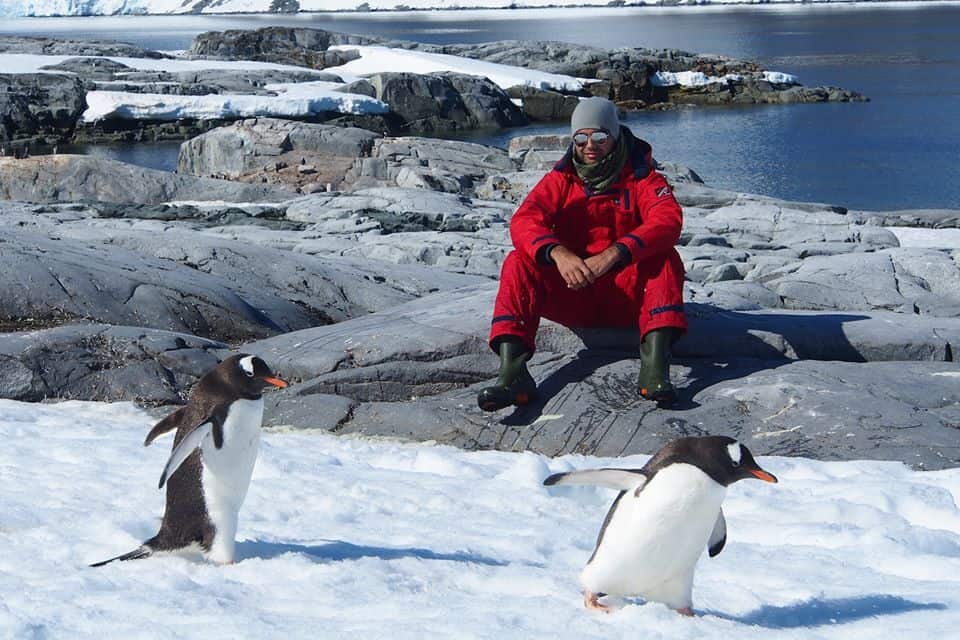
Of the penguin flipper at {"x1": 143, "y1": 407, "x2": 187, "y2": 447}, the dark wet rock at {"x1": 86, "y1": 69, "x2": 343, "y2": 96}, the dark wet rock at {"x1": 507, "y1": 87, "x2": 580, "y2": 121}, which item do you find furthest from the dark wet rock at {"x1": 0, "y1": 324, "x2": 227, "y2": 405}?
the dark wet rock at {"x1": 507, "y1": 87, "x2": 580, "y2": 121}

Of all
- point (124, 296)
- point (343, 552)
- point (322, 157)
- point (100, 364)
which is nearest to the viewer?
point (343, 552)

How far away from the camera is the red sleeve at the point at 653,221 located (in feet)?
17.8

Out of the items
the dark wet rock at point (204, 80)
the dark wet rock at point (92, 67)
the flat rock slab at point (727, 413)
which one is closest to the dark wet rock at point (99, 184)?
the flat rock slab at point (727, 413)

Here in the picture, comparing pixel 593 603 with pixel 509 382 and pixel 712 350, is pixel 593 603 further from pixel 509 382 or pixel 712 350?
pixel 712 350

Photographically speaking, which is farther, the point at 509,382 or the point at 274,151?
the point at 274,151

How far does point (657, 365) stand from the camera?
18.2ft

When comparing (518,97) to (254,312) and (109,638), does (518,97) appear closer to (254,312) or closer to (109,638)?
(254,312)

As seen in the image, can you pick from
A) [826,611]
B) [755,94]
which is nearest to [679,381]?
[826,611]

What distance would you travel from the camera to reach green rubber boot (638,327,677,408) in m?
5.53

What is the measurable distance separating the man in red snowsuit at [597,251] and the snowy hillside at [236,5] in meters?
153

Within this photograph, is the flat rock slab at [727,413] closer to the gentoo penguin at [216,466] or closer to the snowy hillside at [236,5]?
the gentoo penguin at [216,466]

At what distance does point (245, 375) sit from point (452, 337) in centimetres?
263

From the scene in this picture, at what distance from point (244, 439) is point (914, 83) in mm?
46530

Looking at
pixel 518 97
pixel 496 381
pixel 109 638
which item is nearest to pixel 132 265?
pixel 496 381
